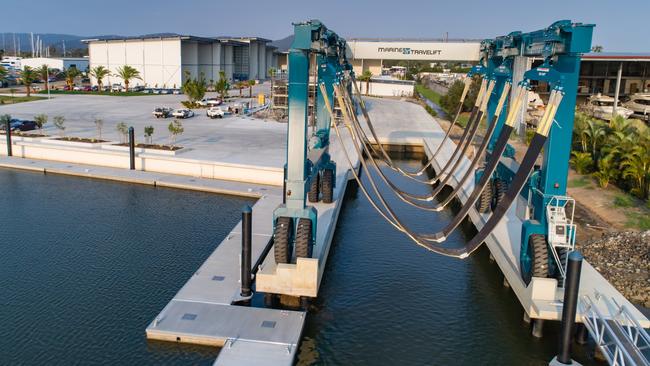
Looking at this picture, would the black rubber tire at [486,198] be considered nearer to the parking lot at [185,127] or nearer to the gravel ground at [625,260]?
the gravel ground at [625,260]

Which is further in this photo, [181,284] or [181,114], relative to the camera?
[181,114]

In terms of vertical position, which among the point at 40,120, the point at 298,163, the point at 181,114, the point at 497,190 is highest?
the point at 298,163

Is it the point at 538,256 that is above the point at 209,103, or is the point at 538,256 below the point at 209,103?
below

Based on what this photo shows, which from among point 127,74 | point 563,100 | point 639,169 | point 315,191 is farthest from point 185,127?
point 127,74

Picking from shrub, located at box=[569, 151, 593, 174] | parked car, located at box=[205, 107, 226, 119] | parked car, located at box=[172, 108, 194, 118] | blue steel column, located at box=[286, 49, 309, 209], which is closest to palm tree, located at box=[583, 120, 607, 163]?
shrub, located at box=[569, 151, 593, 174]

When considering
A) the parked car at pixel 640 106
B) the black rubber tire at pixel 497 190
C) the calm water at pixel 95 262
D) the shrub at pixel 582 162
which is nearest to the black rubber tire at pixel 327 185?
the calm water at pixel 95 262

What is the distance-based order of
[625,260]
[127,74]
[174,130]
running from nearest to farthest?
[625,260], [174,130], [127,74]

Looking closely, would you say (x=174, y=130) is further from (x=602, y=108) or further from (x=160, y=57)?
(x=160, y=57)
